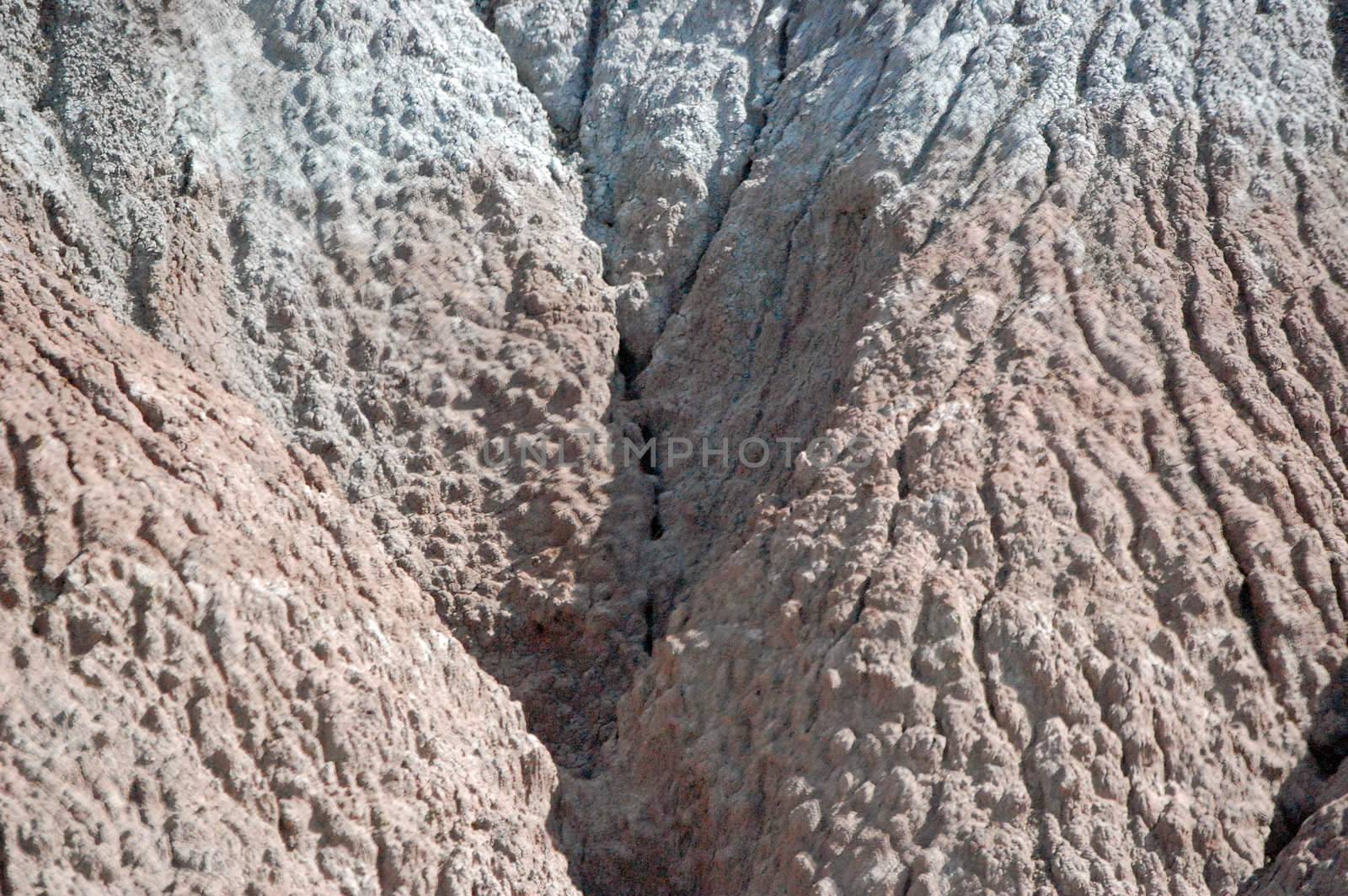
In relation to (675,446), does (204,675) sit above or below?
below

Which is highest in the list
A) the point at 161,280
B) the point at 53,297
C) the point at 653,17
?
the point at 653,17

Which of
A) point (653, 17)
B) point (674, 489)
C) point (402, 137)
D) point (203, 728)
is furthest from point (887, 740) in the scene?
point (653, 17)

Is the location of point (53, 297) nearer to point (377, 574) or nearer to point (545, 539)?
point (377, 574)

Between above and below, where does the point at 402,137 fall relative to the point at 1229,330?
above

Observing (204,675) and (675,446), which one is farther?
(675,446)

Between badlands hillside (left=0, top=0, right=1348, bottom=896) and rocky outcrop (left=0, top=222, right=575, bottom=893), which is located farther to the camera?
badlands hillside (left=0, top=0, right=1348, bottom=896)

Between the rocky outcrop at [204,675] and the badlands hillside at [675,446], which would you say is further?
the badlands hillside at [675,446]

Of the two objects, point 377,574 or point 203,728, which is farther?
point 377,574

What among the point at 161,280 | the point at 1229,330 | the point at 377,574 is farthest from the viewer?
the point at 161,280
